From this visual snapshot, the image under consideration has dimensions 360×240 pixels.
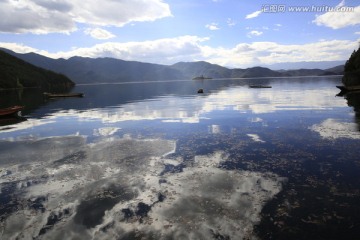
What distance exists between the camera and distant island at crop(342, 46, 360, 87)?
424 feet

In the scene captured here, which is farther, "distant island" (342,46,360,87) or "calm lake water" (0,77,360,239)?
"distant island" (342,46,360,87)

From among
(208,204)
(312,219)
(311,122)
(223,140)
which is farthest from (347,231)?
(311,122)

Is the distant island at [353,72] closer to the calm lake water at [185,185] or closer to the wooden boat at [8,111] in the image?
the calm lake water at [185,185]

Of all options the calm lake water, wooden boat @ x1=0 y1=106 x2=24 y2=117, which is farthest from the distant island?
wooden boat @ x1=0 y1=106 x2=24 y2=117

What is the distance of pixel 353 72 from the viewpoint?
134 m

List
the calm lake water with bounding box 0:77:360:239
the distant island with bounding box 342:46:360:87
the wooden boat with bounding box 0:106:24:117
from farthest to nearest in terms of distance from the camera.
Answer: the distant island with bounding box 342:46:360:87, the wooden boat with bounding box 0:106:24:117, the calm lake water with bounding box 0:77:360:239

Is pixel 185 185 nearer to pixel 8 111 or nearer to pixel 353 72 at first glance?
pixel 8 111

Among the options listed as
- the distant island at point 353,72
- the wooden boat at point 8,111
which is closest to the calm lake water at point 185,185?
the wooden boat at point 8,111

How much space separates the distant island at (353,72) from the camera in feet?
424

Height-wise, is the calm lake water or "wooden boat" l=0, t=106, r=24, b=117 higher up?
"wooden boat" l=0, t=106, r=24, b=117

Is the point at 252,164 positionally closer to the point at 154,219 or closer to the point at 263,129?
the point at 154,219

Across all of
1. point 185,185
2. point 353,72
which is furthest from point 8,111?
point 353,72

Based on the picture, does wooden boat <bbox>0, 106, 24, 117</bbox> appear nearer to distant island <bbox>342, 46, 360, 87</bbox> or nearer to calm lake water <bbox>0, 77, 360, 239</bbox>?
calm lake water <bbox>0, 77, 360, 239</bbox>

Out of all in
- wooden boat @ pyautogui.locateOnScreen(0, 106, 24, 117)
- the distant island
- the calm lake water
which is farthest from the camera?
the distant island
